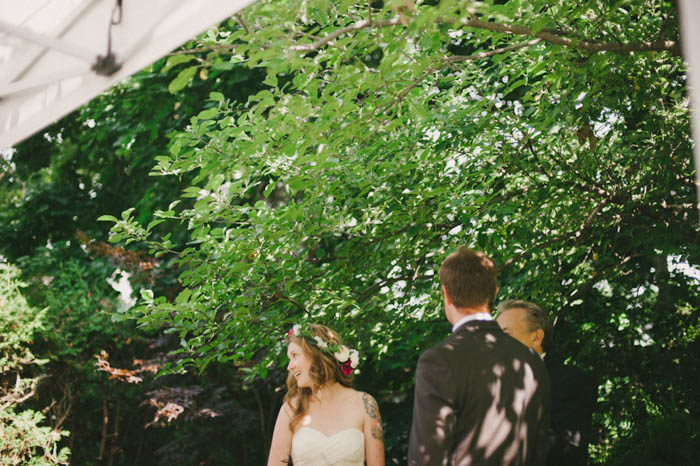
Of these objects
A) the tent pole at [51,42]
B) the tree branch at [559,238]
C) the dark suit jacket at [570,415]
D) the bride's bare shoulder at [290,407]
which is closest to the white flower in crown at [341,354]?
the bride's bare shoulder at [290,407]

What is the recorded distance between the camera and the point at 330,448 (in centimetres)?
365

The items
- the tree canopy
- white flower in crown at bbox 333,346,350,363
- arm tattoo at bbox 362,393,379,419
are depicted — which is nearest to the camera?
the tree canopy

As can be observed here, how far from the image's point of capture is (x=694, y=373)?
6055 millimetres

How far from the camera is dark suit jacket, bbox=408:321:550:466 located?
218 cm

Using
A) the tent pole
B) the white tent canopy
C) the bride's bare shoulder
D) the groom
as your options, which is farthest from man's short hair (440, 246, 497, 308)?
the bride's bare shoulder

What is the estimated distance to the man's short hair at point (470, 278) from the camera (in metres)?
2.36

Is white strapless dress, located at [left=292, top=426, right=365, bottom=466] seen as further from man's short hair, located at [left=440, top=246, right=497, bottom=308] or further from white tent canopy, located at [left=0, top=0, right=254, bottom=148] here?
white tent canopy, located at [left=0, top=0, right=254, bottom=148]

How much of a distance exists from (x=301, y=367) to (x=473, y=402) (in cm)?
180

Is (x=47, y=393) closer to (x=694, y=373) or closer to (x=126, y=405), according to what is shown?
(x=126, y=405)

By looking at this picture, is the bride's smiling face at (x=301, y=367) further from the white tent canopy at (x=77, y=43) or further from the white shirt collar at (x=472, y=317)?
the white tent canopy at (x=77, y=43)

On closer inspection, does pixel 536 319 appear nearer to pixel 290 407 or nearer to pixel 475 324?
pixel 475 324

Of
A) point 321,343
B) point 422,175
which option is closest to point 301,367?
point 321,343

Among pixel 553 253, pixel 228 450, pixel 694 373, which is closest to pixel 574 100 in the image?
pixel 553 253

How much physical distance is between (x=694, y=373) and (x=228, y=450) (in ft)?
18.1
